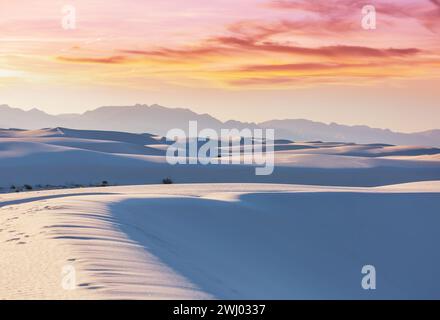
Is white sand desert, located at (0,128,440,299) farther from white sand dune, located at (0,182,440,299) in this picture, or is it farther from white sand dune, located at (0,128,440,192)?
white sand dune, located at (0,128,440,192)

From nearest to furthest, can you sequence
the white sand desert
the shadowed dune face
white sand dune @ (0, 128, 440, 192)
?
the white sand desert, the shadowed dune face, white sand dune @ (0, 128, 440, 192)

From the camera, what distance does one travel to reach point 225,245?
491 inches

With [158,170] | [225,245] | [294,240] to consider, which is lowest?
[294,240]

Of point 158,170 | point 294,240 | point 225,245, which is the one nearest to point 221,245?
point 225,245

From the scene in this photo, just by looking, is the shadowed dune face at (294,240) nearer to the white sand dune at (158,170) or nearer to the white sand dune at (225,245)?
the white sand dune at (225,245)

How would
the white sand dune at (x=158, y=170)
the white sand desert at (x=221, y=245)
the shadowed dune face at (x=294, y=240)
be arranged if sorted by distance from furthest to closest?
the white sand dune at (x=158, y=170)
the shadowed dune face at (x=294, y=240)
the white sand desert at (x=221, y=245)

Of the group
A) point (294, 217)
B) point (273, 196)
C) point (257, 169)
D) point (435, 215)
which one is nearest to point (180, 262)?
point (294, 217)

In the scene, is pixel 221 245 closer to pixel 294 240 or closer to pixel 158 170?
pixel 294 240

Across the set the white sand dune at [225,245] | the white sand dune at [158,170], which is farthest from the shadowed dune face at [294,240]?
the white sand dune at [158,170]

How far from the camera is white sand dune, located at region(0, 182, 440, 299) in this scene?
24.5 feet

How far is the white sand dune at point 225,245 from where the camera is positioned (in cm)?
747

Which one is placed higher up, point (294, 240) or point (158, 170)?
point (158, 170)

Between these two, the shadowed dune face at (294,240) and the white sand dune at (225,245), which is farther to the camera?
the shadowed dune face at (294,240)

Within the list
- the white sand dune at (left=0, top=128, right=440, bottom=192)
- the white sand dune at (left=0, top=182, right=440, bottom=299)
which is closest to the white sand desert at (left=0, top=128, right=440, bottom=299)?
the white sand dune at (left=0, top=182, right=440, bottom=299)
